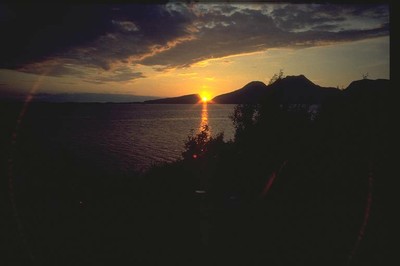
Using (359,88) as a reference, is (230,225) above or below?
below

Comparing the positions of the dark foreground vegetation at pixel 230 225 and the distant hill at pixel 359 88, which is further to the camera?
the distant hill at pixel 359 88

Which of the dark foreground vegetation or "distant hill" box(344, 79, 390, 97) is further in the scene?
"distant hill" box(344, 79, 390, 97)

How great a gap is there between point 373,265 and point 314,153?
1026cm

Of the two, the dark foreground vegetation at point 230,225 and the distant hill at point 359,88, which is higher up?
the distant hill at point 359,88

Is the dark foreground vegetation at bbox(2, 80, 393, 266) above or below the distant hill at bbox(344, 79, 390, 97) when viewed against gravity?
below

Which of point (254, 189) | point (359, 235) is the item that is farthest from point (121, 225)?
point (254, 189)

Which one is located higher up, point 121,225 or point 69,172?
point 121,225

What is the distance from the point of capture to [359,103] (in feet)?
51.1

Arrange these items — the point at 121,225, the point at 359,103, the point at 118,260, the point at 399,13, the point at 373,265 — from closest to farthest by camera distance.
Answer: the point at 399,13
the point at 373,265
the point at 118,260
the point at 121,225
the point at 359,103

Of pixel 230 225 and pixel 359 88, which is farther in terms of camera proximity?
pixel 359 88

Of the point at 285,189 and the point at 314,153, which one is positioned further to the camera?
the point at 314,153

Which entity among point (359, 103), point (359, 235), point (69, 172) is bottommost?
point (69, 172)

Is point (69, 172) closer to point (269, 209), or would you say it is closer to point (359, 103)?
point (269, 209)

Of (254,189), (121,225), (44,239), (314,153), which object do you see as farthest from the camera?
(254,189)
